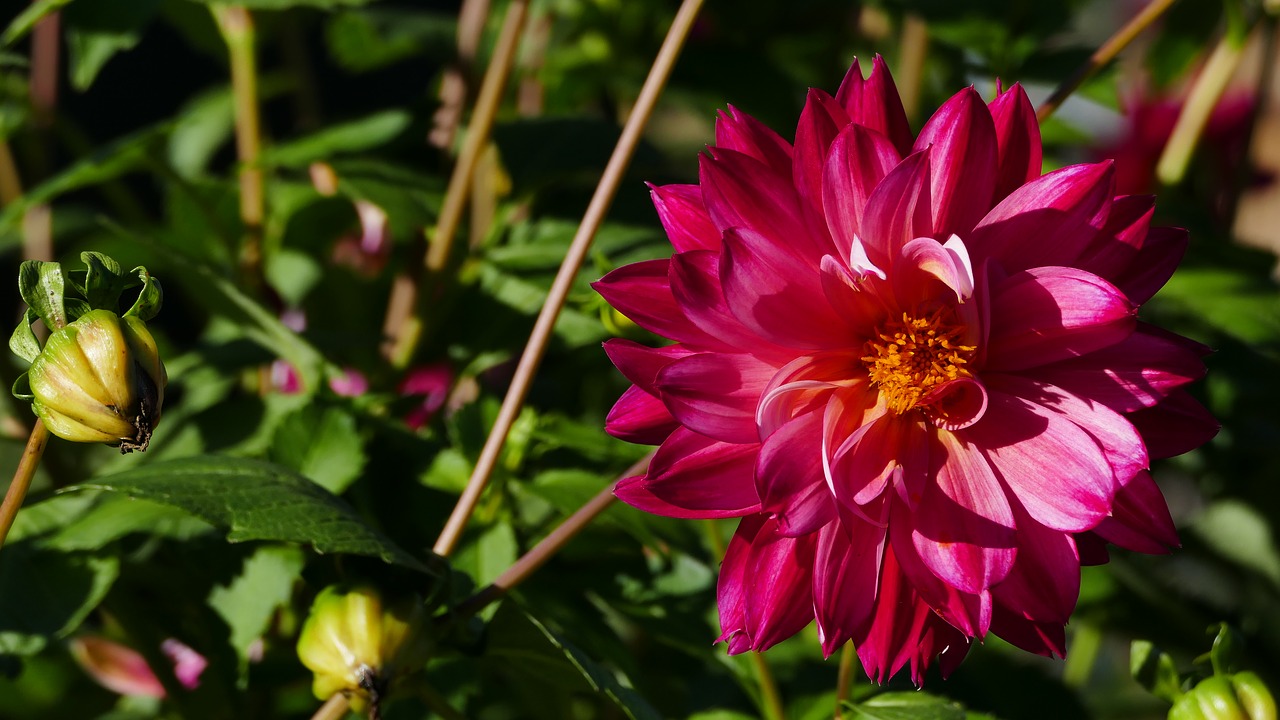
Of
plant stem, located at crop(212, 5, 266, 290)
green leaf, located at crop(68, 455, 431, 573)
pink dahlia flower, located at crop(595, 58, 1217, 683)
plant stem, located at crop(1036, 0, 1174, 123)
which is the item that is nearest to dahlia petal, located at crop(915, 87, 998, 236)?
pink dahlia flower, located at crop(595, 58, 1217, 683)

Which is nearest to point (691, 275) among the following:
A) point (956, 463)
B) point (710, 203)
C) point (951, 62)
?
point (710, 203)

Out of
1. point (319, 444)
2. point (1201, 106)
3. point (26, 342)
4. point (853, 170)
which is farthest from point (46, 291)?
point (1201, 106)

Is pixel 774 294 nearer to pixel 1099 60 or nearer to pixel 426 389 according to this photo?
pixel 1099 60

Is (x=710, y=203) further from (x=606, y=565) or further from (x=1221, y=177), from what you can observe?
(x=1221, y=177)

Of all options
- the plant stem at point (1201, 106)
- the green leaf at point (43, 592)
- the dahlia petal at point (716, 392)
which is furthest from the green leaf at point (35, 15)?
the plant stem at point (1201, 106)

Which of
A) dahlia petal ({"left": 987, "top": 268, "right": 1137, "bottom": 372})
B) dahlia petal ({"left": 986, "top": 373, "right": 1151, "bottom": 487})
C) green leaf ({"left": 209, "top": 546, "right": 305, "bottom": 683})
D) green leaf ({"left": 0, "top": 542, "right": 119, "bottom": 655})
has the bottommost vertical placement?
green leaf ({"left": 209, "top": 546, "right": 305, "bottom": 683})

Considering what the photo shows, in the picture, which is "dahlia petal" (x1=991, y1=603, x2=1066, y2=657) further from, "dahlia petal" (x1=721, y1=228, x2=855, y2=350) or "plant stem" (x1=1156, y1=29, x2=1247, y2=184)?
"plant stem" (x1=1156, y1=29, x2=1247, y2=184)
